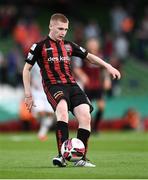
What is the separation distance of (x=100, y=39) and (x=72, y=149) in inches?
727

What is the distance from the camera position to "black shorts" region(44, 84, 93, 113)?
1116 centimetres

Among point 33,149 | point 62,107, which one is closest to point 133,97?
point 33,149

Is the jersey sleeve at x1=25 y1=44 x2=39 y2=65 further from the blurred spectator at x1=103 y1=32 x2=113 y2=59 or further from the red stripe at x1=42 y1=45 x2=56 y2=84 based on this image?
the blurred spectator at x1=103 y1=32 x2=113 y2=59

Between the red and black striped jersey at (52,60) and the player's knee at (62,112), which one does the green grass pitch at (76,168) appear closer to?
the player's knee at (62,112)

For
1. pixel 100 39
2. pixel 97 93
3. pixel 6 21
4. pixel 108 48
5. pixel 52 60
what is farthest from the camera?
pixel 100 39

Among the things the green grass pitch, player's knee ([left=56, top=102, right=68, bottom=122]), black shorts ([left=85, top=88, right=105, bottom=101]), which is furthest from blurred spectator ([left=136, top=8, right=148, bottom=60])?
player's knee ([left=56, top=102, right=68, bottom=122])

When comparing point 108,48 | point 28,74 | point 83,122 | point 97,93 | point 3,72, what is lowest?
point 83,122

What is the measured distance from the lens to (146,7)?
104ft

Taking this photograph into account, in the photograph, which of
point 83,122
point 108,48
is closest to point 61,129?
point 83,122

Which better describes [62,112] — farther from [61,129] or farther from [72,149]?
[72,149]

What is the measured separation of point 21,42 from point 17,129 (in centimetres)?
416

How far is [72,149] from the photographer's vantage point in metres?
10.8

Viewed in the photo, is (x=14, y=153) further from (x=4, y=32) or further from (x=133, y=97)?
(x=4, y=32)

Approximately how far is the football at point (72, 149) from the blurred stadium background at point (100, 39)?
13.4 meters
